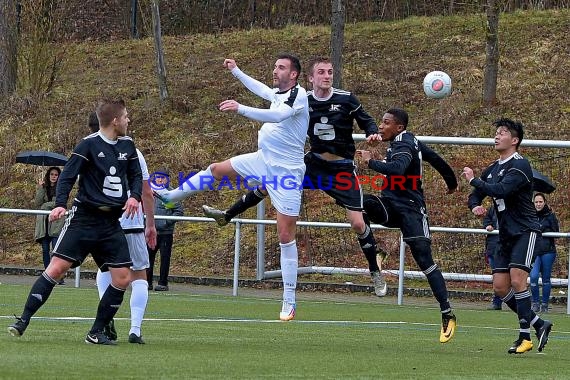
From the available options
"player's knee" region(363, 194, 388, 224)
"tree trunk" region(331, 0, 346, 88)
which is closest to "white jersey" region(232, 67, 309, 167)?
"player's knee" region(363, 194, 388, 224)

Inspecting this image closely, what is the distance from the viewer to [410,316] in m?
16.2

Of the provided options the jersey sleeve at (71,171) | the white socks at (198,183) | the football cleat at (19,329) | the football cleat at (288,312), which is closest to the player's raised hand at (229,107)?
the jersey sleeve at (71,171)

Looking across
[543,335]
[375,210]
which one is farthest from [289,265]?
[543,335]

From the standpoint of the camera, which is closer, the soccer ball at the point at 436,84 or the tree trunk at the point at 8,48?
the soccer ball at the point at 436,84

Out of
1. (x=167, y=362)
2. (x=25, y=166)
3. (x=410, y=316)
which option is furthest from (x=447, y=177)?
(x=25, y=166)

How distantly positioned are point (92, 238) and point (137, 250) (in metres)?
0.89

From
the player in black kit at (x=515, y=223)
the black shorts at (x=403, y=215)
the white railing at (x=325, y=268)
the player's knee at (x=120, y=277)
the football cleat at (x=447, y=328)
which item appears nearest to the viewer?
the player's knee at (x=120, y=277)

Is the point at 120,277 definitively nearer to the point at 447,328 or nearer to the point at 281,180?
the point at 281,180

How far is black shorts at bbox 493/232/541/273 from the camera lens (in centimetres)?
1110

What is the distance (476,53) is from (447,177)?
19172mm

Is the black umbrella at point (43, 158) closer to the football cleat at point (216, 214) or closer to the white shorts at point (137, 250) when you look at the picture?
the football cleat at point (216, 214)

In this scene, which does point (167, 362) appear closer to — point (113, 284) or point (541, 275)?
point (113, 284)

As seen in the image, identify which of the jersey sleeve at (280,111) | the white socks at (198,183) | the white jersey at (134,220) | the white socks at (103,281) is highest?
the jersey sleeve at (280,111)

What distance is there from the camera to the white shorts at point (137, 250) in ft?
34.4
